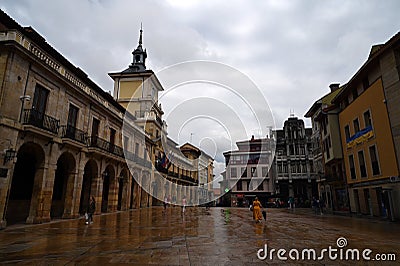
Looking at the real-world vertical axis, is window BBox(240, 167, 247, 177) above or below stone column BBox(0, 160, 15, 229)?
above

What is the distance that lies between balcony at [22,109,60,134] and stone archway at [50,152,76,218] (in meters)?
2.34

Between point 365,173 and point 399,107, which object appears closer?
point 399,107

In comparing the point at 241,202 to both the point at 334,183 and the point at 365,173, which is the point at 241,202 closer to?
the point at 334,183

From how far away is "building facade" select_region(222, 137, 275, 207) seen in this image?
1909 inches

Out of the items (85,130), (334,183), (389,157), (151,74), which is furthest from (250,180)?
(85,130)

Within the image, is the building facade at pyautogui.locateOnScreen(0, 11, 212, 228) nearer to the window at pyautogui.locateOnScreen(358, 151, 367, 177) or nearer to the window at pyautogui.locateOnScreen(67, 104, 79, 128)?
the window at pyautogui.locateOnScreen(67, 104, 79, 128)

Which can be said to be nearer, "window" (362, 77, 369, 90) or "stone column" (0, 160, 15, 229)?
"stone column" (0, 160, 15, 229)

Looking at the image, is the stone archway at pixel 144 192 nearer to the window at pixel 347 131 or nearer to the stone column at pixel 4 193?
the stone column at pixel 4 193

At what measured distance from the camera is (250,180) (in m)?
49.1

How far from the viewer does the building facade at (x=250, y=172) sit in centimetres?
4850

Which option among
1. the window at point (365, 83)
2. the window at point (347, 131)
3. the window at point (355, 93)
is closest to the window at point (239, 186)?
the window at point (347, 131)

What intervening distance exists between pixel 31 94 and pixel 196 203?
156 feet

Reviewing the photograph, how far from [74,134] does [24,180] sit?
4.00 metres

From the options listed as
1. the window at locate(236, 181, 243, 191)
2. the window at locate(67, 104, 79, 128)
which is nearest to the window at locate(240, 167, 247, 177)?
the window at locate(236, 181, 243, 191)
